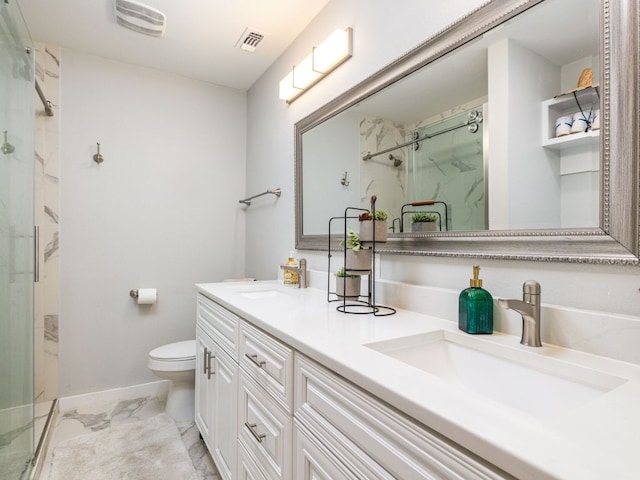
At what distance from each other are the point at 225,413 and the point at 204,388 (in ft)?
1.23

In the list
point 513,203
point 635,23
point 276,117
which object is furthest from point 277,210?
point 635,23

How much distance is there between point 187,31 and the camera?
201 centimetres

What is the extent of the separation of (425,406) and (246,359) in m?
0.83

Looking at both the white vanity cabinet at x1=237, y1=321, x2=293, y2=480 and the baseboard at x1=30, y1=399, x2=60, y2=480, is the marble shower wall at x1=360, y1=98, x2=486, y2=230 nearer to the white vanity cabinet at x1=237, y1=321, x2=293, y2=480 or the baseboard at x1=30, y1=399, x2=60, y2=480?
the white vanity cabinet at x1=237, y1=321, x2=293, y2=480

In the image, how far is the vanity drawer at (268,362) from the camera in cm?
91

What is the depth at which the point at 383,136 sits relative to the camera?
144 centimetres

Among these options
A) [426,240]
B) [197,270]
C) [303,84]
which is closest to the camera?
[426,240]

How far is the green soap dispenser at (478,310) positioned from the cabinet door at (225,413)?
0.85 meters

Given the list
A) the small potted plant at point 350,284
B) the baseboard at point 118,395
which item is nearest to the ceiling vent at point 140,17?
the small potted plant at point 350,284

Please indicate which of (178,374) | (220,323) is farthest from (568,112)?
(178,374)

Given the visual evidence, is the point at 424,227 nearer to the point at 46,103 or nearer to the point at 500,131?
the point at 500,131

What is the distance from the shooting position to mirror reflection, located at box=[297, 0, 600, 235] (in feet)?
2.71

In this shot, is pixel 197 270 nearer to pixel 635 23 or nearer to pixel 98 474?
pixel 98 474

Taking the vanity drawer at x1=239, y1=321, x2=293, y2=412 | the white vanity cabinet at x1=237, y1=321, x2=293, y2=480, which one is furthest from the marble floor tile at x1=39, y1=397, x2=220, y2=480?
the vanity drawer at x1=239, y1=321, x2=293, y2=412
